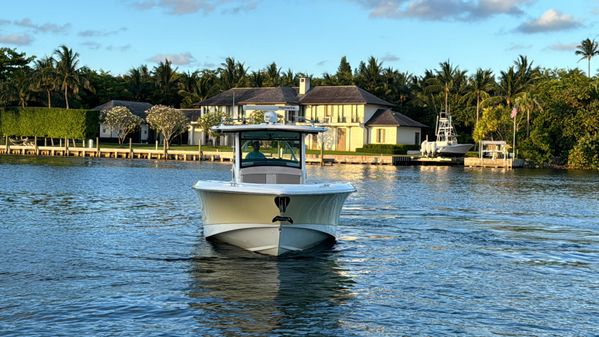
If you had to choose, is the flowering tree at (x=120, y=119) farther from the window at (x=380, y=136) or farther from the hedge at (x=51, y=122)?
the window at (x=380, y=136)

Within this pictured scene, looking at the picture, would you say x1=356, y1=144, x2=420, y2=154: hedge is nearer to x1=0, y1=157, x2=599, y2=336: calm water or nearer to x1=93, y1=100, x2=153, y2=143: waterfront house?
x1=93, y1=100, x2=153, y2=143: waterfront house

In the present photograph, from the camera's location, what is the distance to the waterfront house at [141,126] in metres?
109

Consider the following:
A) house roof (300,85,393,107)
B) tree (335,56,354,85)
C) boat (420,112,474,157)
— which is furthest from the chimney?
boat (420,112,474,157)

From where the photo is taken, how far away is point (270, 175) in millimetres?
21219

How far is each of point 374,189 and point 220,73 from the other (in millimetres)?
81465

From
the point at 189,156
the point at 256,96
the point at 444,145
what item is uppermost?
the point at 256,96

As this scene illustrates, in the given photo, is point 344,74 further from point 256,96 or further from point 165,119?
point 165,119

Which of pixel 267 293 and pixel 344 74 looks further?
pixel 344 74

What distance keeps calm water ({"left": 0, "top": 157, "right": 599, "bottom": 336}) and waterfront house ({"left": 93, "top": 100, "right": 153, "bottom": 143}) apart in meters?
75.9

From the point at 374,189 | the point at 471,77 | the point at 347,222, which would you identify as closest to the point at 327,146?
the point at 471,77

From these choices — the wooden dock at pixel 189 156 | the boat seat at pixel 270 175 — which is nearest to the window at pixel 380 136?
the wooden dock at pixel 189 156

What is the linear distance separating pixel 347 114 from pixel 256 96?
41.9 feet

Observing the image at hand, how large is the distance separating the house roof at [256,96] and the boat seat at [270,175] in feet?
253

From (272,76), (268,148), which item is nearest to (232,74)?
(272,76)
